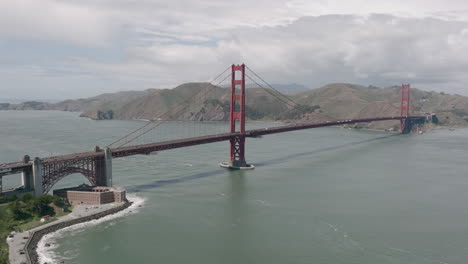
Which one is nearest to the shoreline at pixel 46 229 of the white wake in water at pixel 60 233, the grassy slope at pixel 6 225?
the white wake in water at pixel 60 233

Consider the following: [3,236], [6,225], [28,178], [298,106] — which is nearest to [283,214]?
[3,236]

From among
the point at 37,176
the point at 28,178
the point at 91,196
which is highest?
the point at 37,176

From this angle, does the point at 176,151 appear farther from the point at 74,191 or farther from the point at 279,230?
the point at 279,230

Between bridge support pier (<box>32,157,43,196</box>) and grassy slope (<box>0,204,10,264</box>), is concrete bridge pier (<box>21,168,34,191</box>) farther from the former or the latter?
grassy slope (<box>0,204,10,264</box>)

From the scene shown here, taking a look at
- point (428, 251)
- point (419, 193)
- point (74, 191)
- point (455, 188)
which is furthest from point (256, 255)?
point (455, 188)

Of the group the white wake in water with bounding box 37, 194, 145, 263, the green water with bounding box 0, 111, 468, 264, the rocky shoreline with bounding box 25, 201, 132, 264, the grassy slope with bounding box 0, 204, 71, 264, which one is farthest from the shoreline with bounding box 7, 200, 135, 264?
the green water with bounding box 0, 111, 468, 264

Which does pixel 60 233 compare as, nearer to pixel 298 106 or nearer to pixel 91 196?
pixel 91 196
